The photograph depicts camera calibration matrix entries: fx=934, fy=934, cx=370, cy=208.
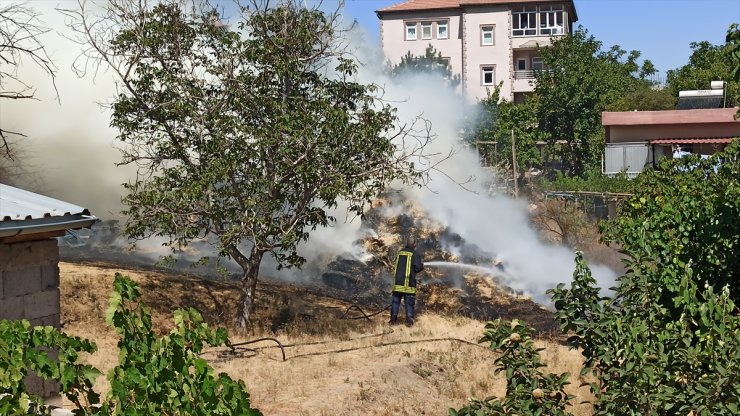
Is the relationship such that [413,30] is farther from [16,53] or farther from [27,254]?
[27,254]

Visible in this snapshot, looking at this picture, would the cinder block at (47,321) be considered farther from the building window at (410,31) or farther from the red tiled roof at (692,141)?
the building window at (410,31)

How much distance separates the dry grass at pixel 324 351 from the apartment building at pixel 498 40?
3917cm

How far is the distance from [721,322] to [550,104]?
137ft

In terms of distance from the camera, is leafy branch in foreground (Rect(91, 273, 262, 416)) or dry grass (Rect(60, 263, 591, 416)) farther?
dry grass (Rect(60, 263, 591, 416))

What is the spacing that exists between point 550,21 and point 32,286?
50.8 meters

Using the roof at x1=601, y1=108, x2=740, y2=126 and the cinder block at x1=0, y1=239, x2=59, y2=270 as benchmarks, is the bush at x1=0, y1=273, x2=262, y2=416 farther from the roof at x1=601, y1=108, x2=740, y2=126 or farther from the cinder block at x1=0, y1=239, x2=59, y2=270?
the roof at x1=601, y1=108, x2=740, y2=126

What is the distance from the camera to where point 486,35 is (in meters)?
58.0

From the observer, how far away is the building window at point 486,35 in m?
58.0

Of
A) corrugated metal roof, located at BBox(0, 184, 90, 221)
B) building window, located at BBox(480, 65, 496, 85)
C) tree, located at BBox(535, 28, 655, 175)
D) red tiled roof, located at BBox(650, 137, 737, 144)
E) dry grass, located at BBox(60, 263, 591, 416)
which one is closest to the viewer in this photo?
corrugated metal roof, located at BBox(0, 184, 90, 221)

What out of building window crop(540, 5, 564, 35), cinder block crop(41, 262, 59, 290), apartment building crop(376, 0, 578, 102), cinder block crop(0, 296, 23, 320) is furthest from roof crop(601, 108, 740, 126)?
cinder block crop(0, 296, 23, 320)

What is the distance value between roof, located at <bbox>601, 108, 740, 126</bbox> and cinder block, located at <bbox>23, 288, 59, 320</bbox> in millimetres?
26404

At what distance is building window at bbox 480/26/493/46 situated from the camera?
5797 centimetres

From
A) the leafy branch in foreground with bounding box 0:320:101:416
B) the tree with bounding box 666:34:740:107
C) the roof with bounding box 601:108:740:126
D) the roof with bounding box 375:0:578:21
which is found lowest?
Result: the leafy branch in foreground with bounding box 0:320:101:416

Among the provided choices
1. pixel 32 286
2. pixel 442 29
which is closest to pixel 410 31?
pixel 442 29
